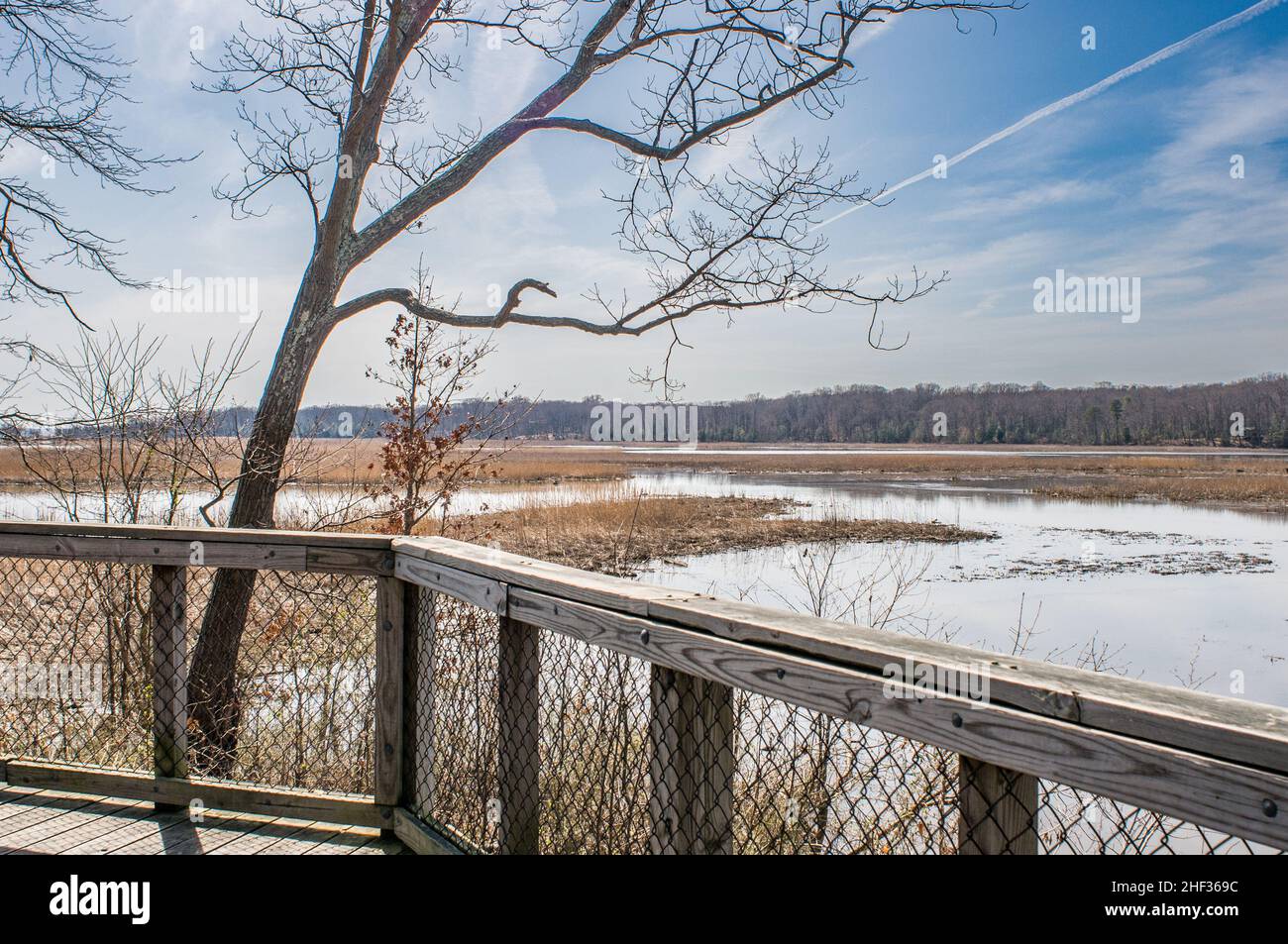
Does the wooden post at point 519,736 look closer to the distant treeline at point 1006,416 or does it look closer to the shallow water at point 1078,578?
the shallow water at point 1078,578

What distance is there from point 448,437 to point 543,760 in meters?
4.29

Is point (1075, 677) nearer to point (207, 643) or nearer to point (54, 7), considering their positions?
point (207, 643)

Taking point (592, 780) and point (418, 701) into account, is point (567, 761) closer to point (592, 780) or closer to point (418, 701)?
point (592, 780)

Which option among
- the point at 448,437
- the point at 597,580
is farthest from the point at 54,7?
the point at 597,580

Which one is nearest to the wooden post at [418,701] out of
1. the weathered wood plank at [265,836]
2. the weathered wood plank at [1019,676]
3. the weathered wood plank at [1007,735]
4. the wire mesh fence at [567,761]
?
the wire mesh fence at [567,761]

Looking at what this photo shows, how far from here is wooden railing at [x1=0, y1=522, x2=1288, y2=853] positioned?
1.09 m

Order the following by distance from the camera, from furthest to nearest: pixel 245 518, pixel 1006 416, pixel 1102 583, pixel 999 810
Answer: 1. pixel 1006 416
2. pixel 1102 583
3. pixel 245 518
4. pixel 999 810

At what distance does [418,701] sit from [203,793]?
43.7 inches

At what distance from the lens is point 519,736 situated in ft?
8.12

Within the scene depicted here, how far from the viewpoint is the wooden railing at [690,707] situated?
1095mm

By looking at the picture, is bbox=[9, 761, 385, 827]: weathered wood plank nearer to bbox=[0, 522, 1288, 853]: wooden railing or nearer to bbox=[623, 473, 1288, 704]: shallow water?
bbox=[0, 522, 1288, 853]: wooden railing

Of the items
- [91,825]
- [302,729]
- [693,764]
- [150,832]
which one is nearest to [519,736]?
[693,764]

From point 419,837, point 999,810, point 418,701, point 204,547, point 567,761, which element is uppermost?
point 204,547
